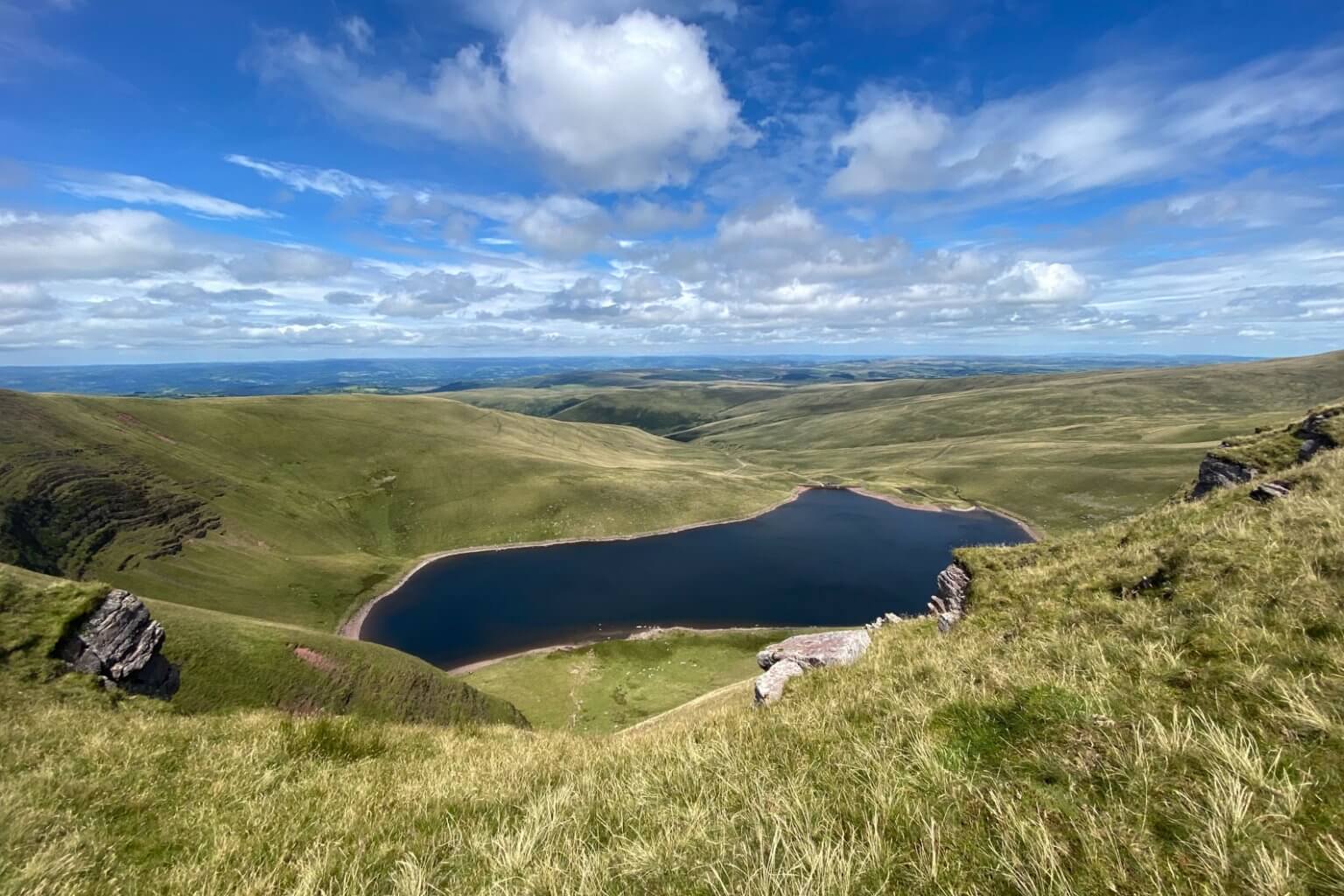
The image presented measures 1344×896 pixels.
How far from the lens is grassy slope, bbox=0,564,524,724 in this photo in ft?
84.7

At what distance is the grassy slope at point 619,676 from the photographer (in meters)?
60.2

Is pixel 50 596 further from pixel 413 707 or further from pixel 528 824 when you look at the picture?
pixel 528 824

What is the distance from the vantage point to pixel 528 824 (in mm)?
4680

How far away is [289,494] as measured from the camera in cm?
11675

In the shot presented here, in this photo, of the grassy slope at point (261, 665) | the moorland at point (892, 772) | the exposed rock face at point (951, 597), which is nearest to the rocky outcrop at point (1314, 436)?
the moorland at point (892, 772)

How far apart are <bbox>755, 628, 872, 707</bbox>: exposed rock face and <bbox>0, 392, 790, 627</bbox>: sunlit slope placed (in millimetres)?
82090

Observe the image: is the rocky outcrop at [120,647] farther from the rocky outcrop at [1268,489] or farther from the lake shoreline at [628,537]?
the rocky outcrop at [1268,489]

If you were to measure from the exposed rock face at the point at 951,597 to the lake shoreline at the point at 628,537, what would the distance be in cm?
6472

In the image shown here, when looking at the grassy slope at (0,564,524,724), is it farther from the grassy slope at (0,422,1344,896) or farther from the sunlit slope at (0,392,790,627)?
the sunlit slope at (0,392,790,627)

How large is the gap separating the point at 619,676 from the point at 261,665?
39.7 meters

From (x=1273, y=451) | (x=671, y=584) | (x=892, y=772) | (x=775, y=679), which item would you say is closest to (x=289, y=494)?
(x=671, y=584)

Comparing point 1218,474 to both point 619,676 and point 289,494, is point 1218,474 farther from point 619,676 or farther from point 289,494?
point 289,494

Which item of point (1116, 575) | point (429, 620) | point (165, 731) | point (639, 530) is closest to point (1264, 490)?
point (1116, 575)

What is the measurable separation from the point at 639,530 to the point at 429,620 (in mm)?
52591
